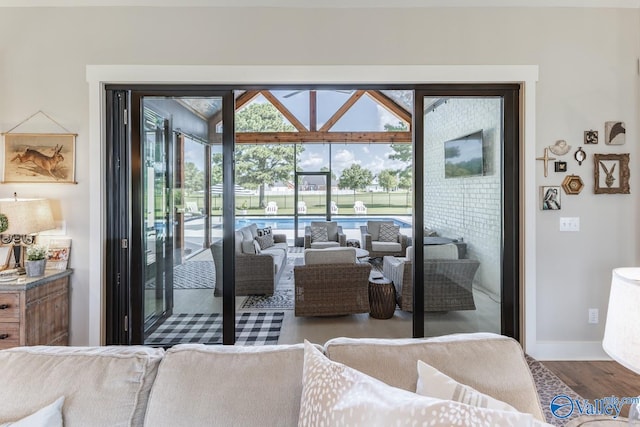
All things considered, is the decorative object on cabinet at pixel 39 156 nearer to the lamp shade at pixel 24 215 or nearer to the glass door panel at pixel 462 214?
the lamp shade at pixel 24 215

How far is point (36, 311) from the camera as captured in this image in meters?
2.52

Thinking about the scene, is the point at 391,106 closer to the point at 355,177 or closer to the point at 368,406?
the point at 355,177

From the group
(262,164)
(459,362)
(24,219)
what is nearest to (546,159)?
(459,362)

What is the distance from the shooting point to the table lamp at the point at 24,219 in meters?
2.48

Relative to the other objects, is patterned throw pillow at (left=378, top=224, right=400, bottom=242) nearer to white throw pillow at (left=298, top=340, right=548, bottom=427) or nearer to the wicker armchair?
the wicker armchair

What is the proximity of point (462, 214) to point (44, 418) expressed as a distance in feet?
10.1

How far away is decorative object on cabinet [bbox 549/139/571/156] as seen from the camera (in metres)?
2.92

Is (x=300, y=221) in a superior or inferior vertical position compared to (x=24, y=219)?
inferior

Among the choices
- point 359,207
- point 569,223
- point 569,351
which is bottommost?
point 569,351

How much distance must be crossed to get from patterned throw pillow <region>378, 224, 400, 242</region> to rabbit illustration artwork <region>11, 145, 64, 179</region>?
6.41 m

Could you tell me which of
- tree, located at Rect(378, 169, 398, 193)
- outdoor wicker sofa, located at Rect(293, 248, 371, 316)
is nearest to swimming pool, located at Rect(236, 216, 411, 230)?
tree, located at Rect(378, 169, 398, 193)

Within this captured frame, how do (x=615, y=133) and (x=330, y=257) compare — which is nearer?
(x=615, y=133)

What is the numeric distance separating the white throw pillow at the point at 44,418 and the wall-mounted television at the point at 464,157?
9.91 feet

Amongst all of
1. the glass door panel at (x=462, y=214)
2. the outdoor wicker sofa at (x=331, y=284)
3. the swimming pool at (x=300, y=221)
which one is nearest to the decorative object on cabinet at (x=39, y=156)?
the outdoor wicker sofa at (x=331, y=284)
